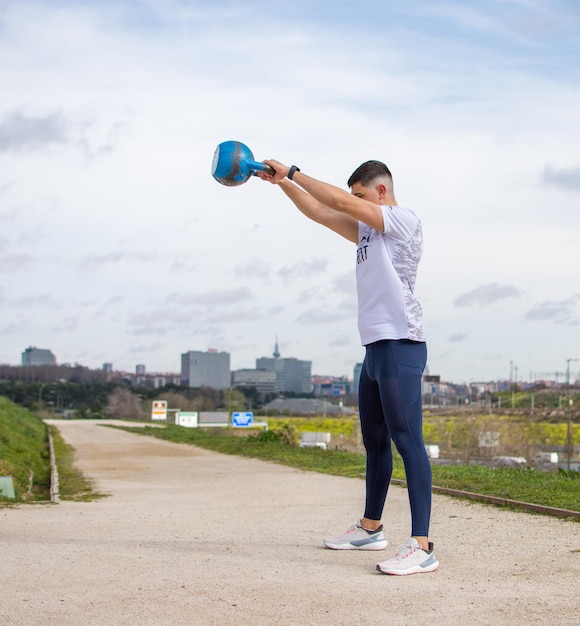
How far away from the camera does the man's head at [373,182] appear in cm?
474

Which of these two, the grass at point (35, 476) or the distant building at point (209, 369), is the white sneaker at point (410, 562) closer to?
the grass at point (35, 476)

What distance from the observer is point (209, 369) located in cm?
16925

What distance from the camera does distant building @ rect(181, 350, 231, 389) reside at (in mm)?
166125

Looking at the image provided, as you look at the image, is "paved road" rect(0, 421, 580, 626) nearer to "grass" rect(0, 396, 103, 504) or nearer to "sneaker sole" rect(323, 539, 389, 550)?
"sneaker sole" rect(323, 539, 389, 550)

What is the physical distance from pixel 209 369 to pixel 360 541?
165 metres

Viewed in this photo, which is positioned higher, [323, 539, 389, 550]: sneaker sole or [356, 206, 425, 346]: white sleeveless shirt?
[356, 206, 425, 346]: white sleeveless shirt

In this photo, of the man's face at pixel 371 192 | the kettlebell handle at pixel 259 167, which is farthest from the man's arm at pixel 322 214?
the man's face at pixel 371 192

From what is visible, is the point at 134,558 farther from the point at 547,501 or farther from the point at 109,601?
the point at 547,501

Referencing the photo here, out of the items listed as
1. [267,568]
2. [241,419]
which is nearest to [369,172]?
[267,568]

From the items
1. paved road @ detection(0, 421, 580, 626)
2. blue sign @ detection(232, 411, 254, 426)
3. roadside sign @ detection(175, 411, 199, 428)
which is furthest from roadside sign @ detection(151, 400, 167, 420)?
paved road @ detection(0, 421, 580, 626)

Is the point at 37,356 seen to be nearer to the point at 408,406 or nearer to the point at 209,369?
the point at 209,369

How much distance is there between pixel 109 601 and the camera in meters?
3.62

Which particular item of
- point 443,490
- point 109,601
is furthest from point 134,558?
point 443,490

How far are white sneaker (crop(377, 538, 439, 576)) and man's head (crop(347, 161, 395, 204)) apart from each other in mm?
1867
